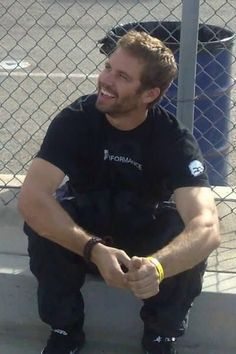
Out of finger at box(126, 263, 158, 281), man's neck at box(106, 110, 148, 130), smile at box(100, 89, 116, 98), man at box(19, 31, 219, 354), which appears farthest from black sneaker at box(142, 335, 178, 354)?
smile at box(100, 89, 116, 98)

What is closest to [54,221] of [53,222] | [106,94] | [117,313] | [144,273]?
[53,222]

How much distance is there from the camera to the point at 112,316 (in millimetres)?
3605

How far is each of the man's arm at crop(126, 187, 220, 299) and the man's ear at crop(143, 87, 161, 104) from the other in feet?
1.18

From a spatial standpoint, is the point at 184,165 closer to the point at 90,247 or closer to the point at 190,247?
the point at 190,247

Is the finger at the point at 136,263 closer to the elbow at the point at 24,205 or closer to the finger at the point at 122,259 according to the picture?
the finger at the point at 122,259

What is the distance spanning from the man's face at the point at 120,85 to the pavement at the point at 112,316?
76 cm

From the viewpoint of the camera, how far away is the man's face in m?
3.28

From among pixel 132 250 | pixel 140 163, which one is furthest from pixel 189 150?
pixel 132 250

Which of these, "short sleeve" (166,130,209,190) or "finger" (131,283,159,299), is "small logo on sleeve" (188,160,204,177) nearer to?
"short sleeve" (166,130,209,190)

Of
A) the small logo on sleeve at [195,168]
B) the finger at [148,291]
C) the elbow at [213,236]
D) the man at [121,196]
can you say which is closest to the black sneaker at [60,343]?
the man at [121,196]

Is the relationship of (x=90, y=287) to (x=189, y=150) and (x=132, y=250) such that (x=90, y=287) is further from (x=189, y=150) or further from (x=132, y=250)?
(x=189, y=150)

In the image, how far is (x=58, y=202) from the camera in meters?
3.34

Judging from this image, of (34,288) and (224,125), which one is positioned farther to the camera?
(224,125)

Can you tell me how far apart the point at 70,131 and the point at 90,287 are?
2.19 ft
